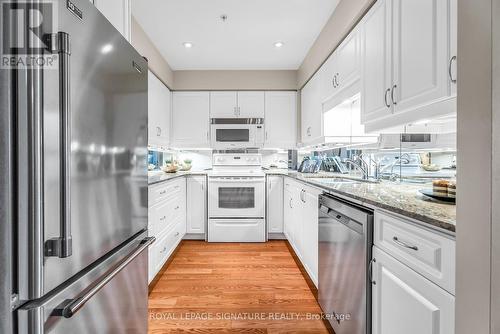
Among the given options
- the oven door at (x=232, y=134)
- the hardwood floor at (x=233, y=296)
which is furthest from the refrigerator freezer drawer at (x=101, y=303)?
the oven door at (x=232, y=134)

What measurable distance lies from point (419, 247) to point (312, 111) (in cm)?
259

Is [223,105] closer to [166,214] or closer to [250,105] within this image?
[250,105]

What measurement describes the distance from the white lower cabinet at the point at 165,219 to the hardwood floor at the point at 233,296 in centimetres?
18

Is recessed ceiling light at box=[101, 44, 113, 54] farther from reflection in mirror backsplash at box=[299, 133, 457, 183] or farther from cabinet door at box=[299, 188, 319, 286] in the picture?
reflection in mirror backsplash at box=[299, 133, 457, 183]

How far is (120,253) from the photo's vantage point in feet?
3.49

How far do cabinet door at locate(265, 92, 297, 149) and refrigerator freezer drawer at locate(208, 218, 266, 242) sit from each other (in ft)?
4.12

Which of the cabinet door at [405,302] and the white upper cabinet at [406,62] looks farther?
the white upper cabinet at [406,62]

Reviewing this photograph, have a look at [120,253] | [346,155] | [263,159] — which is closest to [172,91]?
[263,159]

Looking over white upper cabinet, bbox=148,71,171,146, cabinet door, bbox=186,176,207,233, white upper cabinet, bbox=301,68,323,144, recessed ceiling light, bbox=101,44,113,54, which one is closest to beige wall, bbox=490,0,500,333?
recessed ceiling light, bbox=101,44,113,54

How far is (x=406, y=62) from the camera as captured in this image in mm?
1458

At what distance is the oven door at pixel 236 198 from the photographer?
3.54m

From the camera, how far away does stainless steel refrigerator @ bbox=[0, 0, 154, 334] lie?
644 millimetres

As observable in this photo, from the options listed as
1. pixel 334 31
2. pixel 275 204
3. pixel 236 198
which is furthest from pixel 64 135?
pixel 275 204

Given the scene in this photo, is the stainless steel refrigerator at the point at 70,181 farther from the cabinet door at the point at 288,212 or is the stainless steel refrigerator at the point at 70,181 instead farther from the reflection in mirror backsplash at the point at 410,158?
the cabinet door at the point at 288,212
